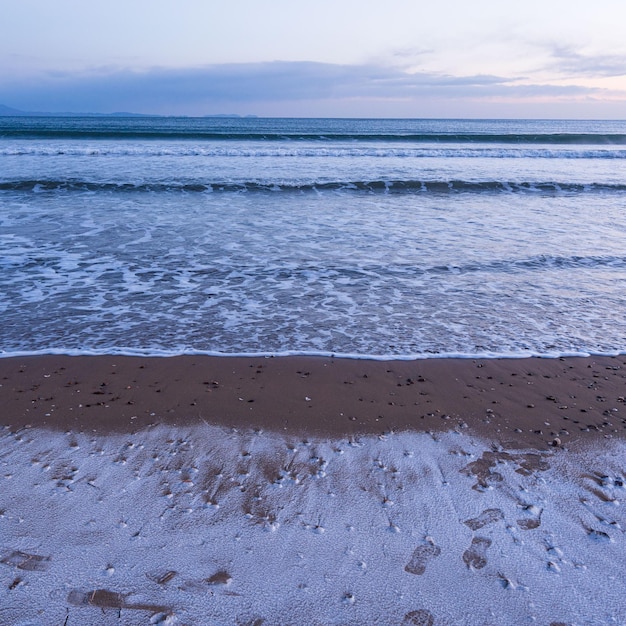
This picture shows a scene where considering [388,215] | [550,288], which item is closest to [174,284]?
[550,288]

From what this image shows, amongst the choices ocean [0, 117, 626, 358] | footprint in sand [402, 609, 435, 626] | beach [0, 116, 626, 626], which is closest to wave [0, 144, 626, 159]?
ocean [0, 117, 626, 358]

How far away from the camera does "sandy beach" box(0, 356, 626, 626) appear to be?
8.32ft

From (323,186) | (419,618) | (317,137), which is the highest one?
(317,137)

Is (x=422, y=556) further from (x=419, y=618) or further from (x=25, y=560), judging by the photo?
(x=25, y=560)

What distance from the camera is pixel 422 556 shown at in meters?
2.81

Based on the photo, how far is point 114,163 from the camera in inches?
888

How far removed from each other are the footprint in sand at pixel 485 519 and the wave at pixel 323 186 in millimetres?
14693

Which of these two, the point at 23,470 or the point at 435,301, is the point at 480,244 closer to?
the point at 435,301

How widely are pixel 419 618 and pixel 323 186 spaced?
16242 millimetres

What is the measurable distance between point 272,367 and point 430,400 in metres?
1.52

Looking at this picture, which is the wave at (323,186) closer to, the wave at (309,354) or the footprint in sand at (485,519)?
the wave at (309,354)

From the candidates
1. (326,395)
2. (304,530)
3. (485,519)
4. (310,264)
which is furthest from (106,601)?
(310,264)

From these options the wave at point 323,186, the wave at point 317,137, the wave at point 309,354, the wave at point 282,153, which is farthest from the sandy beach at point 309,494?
the wave at point 317,137

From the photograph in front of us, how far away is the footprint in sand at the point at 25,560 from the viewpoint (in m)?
2.65
